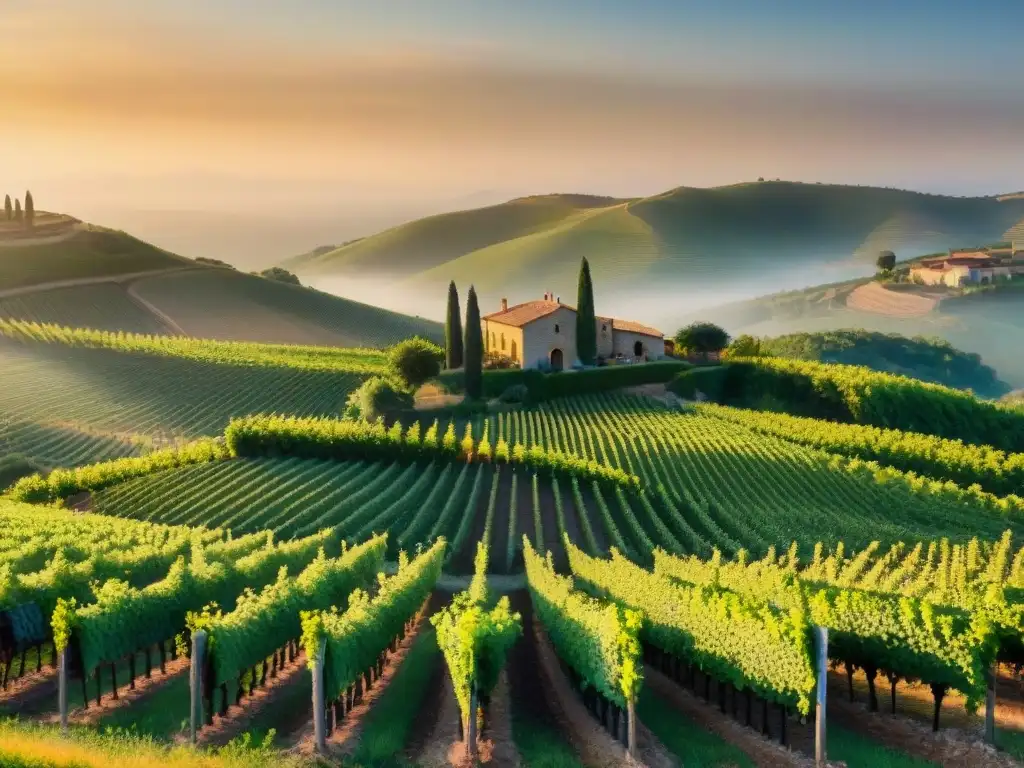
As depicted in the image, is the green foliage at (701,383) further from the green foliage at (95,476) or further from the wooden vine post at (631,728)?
the wooden vine post at (631,728)

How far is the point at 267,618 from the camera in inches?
614

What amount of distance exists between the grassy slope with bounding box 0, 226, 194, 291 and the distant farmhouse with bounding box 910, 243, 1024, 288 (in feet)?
431

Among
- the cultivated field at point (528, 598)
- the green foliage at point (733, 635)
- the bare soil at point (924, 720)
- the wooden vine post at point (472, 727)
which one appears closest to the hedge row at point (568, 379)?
the cultivated field at point (528, 598)

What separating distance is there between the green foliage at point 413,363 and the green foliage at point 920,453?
2156 centimetres

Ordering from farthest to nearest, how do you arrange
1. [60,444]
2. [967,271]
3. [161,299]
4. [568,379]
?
[967,271]
[161,299]
[568,379]
[60,444]

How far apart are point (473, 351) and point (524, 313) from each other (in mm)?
10513

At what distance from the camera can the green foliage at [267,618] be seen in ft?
46.7

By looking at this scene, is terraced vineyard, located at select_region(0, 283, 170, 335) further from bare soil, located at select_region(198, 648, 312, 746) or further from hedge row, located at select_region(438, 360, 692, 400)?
bare soil, located at select_region(198, 648, 312, 746)

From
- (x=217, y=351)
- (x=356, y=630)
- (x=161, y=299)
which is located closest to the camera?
(x=356, y=630)

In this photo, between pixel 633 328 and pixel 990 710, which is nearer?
pixel 990 710

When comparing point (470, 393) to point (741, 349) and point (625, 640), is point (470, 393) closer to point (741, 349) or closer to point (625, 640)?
point (741, 349)

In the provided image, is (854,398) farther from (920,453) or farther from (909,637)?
(909,637)

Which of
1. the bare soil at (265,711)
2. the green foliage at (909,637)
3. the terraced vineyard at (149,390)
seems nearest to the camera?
the green foliage at (909,637)

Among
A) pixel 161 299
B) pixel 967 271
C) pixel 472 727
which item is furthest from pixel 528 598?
pixel 967 271
